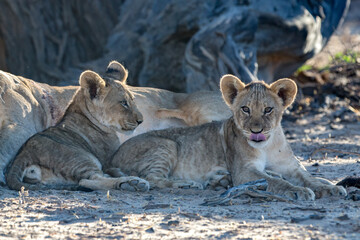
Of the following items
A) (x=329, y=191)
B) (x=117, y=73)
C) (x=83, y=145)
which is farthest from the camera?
(x=117, y=73)

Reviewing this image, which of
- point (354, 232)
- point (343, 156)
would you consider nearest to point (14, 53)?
point (343, 156)

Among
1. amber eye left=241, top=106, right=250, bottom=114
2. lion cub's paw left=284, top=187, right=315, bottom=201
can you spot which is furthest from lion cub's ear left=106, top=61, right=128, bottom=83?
lion cub's paw left=284, top=187, right=315, bottom=201

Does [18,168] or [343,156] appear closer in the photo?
[18,168]

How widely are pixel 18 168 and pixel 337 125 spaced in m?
5.37

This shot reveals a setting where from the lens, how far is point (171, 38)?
429 inches

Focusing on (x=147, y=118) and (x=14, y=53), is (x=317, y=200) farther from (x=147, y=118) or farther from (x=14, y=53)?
(x=14, y=53)

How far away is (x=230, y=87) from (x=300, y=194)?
4.19 feet

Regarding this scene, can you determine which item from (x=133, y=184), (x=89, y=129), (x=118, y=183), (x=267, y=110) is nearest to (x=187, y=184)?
(x=133, y=184)

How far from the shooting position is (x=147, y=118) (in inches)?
300

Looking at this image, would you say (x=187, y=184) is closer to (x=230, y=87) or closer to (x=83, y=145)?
(x=230, y=87)

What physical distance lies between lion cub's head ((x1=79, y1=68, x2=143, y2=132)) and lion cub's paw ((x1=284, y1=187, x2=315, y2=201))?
1787 millimetres

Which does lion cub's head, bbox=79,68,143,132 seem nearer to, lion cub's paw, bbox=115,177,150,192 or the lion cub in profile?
the lion cub in profile

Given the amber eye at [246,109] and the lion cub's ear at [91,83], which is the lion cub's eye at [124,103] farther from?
the amber eye at [246,109]

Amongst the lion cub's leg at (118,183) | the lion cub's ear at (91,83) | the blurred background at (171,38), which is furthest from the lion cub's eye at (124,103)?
the blurred background at (171,38)
